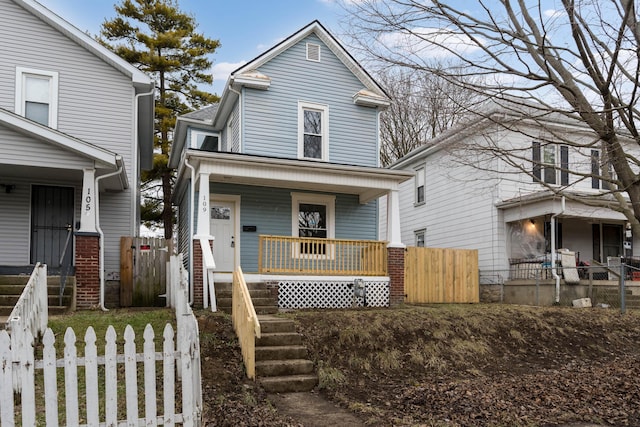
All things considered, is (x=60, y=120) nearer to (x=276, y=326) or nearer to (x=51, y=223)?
(x=51, y=223)

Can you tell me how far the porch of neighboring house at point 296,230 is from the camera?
1262 cm

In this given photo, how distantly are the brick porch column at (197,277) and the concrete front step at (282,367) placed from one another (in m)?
4.09

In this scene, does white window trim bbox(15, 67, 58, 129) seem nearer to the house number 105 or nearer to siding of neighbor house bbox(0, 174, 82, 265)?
siding of neighbor house bbox(0, 174, 82, 265)

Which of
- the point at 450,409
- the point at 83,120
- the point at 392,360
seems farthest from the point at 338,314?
the point at 83,120

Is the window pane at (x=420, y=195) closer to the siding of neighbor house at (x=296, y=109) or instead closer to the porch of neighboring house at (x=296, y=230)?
the siding of neighbor house at (x=296, y=109)

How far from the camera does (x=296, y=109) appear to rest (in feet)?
53.0

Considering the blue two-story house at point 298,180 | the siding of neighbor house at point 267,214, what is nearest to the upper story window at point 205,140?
the blue two-story house at point 298,180

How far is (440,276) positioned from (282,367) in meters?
9.01

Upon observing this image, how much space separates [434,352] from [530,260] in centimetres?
940

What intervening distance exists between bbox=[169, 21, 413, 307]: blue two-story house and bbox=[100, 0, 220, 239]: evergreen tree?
846 cm

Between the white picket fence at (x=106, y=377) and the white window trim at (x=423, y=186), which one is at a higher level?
the white window trim at (x=423, y=186)

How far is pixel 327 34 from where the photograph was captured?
54.4 feet

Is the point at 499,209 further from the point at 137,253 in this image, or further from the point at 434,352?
the point at 137,253

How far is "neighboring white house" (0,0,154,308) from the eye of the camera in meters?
13.5
